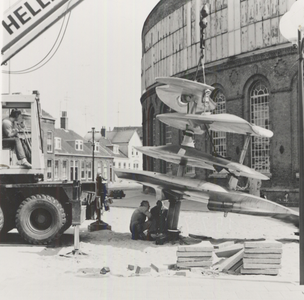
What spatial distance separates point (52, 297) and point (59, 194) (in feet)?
8.59

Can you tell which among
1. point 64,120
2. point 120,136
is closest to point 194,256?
point 120,136

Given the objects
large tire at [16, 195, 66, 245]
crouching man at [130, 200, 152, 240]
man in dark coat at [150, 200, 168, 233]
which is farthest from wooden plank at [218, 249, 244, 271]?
large tire at [16, 195, 66, 245]

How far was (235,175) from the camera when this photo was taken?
28.2 feet

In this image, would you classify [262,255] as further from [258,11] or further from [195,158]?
[258,11]

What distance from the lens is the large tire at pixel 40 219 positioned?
8.99 meters

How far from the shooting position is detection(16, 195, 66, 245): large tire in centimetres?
899

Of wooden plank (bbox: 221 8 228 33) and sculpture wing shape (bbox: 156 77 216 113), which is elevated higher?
wooden plank (bbox: 221 8 228 33)

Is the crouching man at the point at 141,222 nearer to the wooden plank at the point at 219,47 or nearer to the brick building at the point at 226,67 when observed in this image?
the brick building at the point at 226,67

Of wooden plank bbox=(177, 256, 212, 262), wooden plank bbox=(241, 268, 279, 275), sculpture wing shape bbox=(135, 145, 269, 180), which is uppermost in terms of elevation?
sculpture wing shape bbox=(135, 145, 269, 180)

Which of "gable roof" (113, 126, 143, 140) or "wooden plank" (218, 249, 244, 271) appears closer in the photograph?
"wooden plank" (218, 249, 244, 271)

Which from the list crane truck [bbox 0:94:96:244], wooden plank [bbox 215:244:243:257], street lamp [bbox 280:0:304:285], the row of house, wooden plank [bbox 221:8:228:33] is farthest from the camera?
wooden plank [bbox 221:8:228:33]

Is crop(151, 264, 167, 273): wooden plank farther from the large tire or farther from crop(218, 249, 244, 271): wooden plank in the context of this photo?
the large tire

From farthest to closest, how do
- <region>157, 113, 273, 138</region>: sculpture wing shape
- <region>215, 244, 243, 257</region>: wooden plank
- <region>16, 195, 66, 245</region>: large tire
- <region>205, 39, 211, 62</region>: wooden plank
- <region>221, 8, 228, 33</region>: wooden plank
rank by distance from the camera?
1. <region>221, 8, 228, 33</region>: wooden plank
2. <region>205, 39, 211, 62</region>: wooden plank
3. <region>16, 195, 66, 245</region>: large tire
4. <region>157, 113, 273, 138</region>: sculpture wing shape
5. <region>215, 244, 243, 257</region>: wooden plank

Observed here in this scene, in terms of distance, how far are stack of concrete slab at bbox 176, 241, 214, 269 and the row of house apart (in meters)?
1.99
